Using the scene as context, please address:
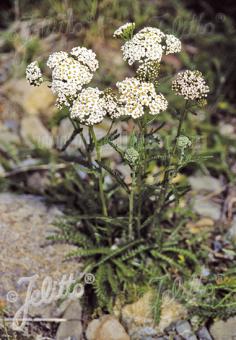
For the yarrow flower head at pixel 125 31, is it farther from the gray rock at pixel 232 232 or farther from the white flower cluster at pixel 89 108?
the gray rock at pixel 232 232

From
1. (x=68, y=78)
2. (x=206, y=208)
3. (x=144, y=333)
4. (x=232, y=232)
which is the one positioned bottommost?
(x=144, y=333)

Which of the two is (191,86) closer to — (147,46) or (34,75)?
(147,46)

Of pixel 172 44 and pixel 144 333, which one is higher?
pixel 172 44

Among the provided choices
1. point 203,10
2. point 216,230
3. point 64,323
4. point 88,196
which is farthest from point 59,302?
point 203,10

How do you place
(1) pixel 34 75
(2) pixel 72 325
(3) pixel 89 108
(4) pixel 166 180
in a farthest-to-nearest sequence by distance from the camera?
(2) pixel 72 325, (4) pixel 166 180, (1) pixel 34 75, (3) pixel 89 108

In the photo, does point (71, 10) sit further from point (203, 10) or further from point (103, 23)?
point (203, 10)

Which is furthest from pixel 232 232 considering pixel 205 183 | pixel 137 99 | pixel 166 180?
pixel 137 99
